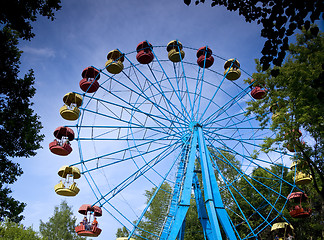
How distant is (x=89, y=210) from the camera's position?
536 inches

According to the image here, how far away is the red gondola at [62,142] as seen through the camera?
44.8 ft

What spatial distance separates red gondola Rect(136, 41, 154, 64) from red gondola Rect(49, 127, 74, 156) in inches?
240

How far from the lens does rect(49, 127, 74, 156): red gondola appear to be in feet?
44.8

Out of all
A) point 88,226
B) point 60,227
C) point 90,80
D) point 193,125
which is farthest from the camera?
point 60,227

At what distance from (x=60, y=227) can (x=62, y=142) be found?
849 inches

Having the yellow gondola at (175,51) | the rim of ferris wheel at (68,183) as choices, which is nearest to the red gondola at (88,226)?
the rim of ferris wheel at (68,183)

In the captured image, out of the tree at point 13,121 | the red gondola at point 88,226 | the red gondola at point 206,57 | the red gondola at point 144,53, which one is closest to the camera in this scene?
the tree at point 13,121

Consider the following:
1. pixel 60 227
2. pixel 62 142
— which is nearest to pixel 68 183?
pixel 62 142

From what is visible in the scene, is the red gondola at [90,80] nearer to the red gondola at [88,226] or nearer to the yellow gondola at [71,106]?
the yellow gondola at [71,106]

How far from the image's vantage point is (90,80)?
15.3 metres

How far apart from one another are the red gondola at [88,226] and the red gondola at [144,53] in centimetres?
911

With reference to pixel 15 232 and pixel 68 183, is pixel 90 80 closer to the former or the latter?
pixel 68 183

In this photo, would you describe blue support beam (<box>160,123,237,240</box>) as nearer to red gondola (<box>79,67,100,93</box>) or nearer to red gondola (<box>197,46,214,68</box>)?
red gondola (<box>197,46,214,68</box>)

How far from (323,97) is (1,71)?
8682mm
